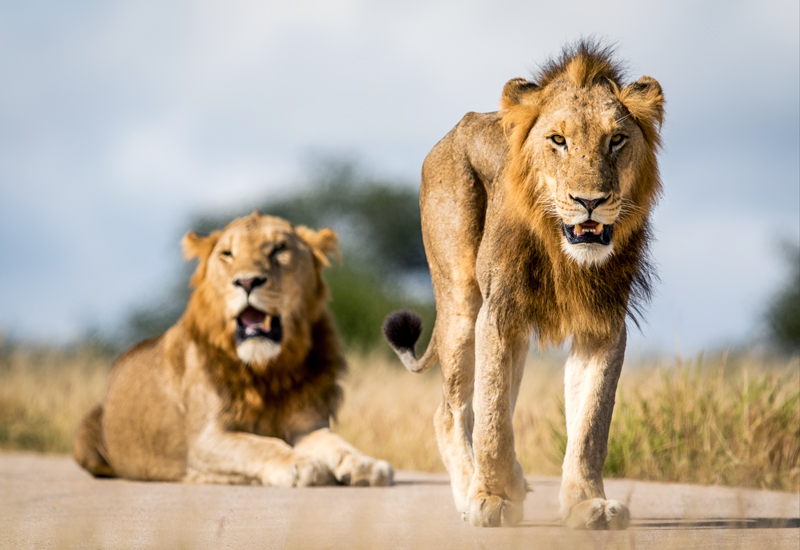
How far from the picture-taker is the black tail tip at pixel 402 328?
5039 millimetres

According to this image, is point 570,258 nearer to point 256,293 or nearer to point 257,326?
point 256,293

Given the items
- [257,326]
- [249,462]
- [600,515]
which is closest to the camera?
[600,515]

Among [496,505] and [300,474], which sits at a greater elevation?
[496,505]

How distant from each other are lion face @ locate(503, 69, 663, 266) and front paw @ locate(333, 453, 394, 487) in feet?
7.40

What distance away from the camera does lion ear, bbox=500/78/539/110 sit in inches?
152

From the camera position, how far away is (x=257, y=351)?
5977 mm

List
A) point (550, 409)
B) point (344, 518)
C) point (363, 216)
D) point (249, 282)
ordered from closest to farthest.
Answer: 1. point (344, 518)
2. point (249, 282)
3. point (550, 409)
4. point (363, 216)

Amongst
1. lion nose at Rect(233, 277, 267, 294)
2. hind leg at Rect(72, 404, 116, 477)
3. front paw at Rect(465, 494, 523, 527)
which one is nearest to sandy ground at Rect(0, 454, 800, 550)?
front paw at Rect(465, 494, 523, 527)

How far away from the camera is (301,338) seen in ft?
20.4

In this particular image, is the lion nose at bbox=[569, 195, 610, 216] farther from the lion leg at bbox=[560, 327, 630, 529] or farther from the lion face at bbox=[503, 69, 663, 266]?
the lion leg at bbox=[560, 327, 630, 529]

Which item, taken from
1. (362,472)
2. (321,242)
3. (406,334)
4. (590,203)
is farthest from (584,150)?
(321,242)

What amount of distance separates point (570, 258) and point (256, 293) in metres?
2.74

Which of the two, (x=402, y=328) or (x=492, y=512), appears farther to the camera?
(x=402, y=328)

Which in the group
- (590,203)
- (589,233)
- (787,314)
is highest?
(590,203)
